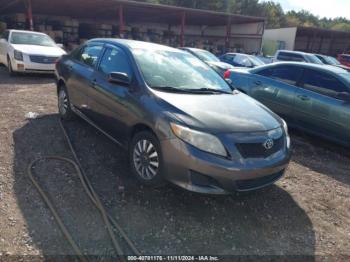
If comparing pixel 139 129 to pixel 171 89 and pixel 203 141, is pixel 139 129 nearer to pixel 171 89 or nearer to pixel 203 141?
pixel 171 89

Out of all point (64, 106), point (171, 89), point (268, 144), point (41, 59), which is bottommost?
point (64, 106)

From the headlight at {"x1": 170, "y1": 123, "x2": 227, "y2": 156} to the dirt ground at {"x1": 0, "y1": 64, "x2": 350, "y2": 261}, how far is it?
0.74 m

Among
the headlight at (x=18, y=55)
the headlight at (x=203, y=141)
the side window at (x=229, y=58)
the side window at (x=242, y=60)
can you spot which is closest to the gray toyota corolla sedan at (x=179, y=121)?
the headlight at (x=203, y=141)

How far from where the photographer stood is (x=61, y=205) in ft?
10.9

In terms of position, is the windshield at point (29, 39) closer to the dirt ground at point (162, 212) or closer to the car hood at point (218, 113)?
the dirt ground at point (162, 212)

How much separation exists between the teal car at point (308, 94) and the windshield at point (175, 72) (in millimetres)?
→ 2226

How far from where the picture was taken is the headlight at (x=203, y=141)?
3166mm

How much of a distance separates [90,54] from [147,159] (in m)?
2.46

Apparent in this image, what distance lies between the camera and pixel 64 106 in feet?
19.4

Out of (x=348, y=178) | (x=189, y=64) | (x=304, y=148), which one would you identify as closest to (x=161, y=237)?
(x=189, y=64)

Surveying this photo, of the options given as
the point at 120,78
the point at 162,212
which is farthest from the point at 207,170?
the point at 120,78

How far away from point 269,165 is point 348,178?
2.11m

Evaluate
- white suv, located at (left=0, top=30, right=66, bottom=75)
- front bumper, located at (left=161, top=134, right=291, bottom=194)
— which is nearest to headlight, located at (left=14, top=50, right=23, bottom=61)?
white suv, located at (left=0, top=30, right=66, bottom=75)

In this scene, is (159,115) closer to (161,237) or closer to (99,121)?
(161,237)
